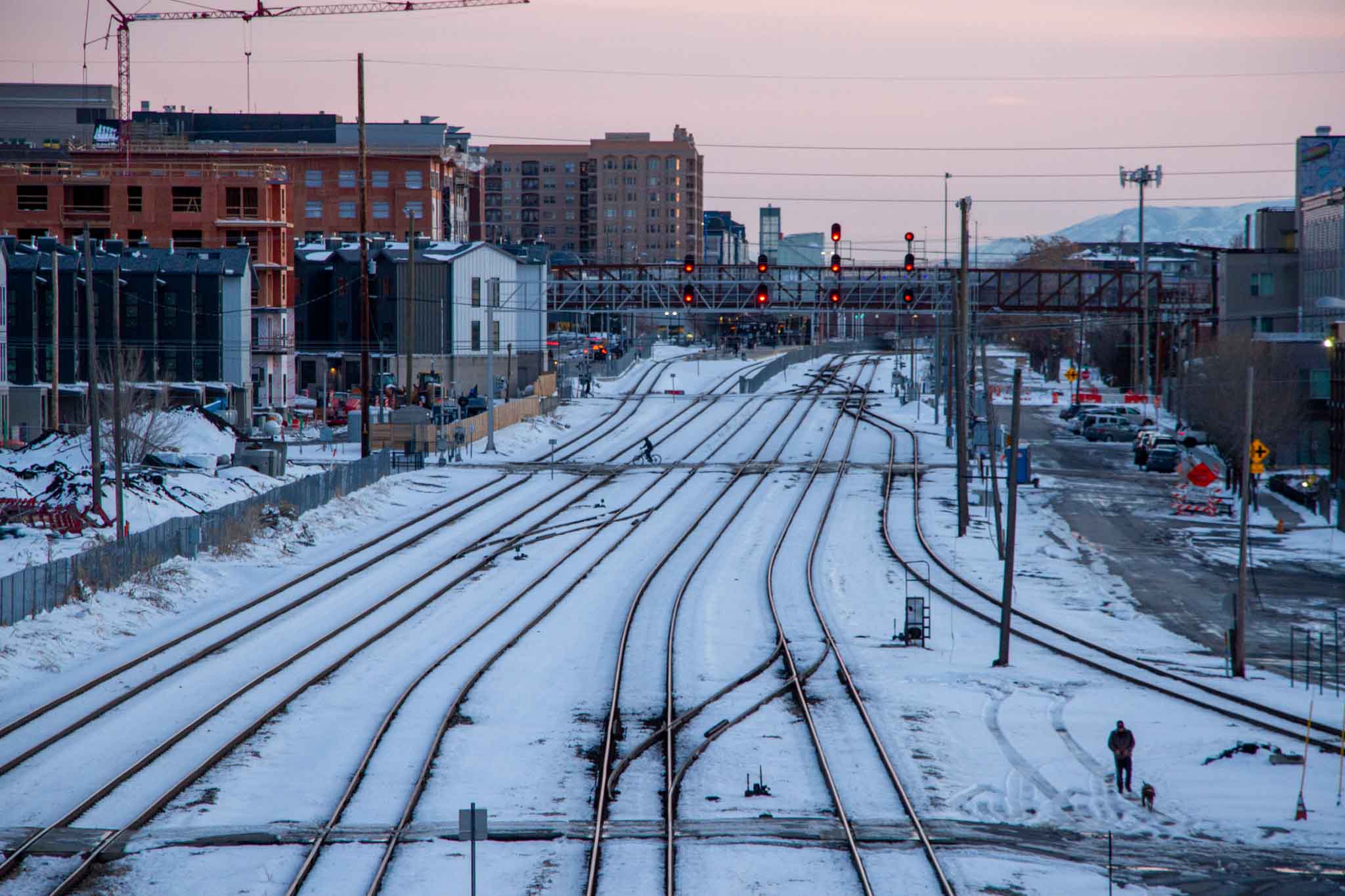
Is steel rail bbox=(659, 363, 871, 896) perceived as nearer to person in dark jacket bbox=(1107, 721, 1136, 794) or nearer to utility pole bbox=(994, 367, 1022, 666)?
utility pole bbox=(994, 367, 1022, 666)

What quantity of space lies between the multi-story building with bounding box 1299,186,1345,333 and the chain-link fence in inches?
1724

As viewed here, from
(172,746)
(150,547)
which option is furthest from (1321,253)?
(172,746)

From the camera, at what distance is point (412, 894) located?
13266 mm

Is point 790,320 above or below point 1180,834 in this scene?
above

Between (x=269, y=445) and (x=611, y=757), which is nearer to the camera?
(x=611, y=757)

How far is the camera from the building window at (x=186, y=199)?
78.9 metres

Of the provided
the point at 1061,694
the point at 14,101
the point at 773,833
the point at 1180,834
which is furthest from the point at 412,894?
the point at 14,101

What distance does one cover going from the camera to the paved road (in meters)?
28.2

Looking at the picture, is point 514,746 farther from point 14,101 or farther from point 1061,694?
point 14,101

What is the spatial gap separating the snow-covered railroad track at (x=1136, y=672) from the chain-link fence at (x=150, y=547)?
15.9 metres

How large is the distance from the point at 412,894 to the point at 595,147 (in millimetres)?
189239

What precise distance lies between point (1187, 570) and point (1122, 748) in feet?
62.9

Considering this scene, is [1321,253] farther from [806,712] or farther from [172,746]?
[172,746]

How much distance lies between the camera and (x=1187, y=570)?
1368 inches
